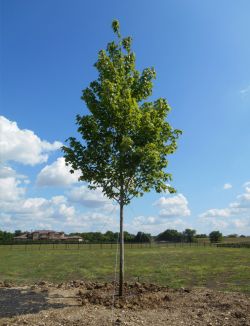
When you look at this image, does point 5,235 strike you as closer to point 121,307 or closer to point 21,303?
point 21,303

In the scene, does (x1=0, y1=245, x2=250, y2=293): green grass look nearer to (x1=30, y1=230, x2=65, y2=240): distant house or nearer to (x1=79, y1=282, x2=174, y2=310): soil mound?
(x1=79, y1=282, x2=174, y2=310): soil mound

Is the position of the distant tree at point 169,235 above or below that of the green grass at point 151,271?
above

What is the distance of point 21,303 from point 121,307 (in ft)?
9.25

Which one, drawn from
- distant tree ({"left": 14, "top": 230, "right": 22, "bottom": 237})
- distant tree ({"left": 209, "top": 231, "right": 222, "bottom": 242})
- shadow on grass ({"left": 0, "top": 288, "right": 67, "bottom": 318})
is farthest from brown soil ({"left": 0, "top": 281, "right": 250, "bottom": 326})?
distant tree ({"left": 14, "top": 230, "right": 22, "bottom": 237})

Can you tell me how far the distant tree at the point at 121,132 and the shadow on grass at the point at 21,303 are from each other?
2.21m

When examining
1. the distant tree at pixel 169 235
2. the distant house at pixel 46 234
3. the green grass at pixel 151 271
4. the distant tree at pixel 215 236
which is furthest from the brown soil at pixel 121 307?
the distant house at pixel 46 234

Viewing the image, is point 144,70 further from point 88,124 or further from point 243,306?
point 243,306

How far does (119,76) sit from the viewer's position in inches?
459

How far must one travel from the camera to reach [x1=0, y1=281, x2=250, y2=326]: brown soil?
8453 millimetres

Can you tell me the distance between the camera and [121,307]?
31.2 ft

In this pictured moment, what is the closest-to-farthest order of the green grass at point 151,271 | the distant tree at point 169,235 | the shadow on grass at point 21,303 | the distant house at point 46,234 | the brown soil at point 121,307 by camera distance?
1. the brown soil at point 121,307
2. the shadow on grass at point 21,303
3. the green grass at point 151,271
4. the distant tree at point 169,235
5. the distant house at point 46,234

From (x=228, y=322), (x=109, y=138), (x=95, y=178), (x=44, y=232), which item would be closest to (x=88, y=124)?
(x=109, y=138)

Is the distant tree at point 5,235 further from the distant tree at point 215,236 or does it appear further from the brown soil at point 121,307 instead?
the brown soil at point 121,307

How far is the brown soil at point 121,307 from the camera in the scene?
845 cm
